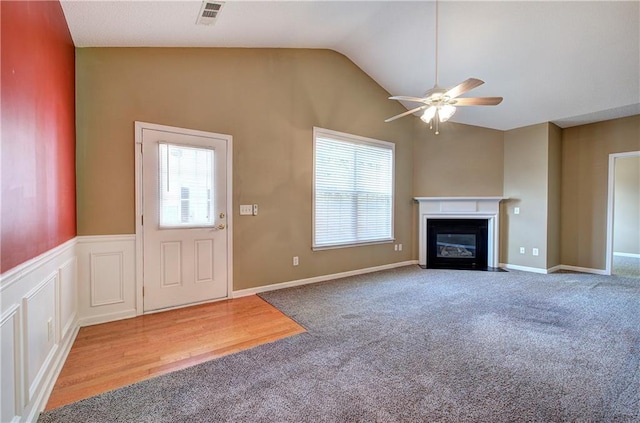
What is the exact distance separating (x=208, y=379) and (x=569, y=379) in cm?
254

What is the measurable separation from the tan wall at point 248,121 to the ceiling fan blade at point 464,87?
86.4 inches

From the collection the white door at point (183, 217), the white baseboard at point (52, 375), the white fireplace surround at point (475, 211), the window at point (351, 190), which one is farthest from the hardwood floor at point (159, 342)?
the white fireplace surround at point (475, 211)

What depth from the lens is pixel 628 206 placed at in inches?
282

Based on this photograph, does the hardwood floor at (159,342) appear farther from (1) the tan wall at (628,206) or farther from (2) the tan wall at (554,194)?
(1) the tan wall at (628,206)

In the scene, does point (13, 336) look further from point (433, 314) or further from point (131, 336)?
point (433, 314)

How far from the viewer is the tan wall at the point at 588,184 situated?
518cm

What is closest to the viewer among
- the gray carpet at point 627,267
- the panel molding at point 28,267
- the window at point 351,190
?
the panel molding at point 28,267

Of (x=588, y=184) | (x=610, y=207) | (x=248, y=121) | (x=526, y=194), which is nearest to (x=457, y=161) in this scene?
(x=526, y=194)

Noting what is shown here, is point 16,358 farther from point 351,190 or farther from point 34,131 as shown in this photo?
point 351,190

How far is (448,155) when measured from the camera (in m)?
5.98

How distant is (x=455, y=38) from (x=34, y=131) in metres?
4.63

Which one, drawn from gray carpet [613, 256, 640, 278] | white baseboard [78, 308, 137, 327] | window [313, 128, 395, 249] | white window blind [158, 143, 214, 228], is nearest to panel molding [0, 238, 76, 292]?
white baseboard [78, 308, 137, 327]

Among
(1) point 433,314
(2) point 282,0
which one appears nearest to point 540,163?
(1) point 433,314

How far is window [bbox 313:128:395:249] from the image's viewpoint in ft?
15.4
